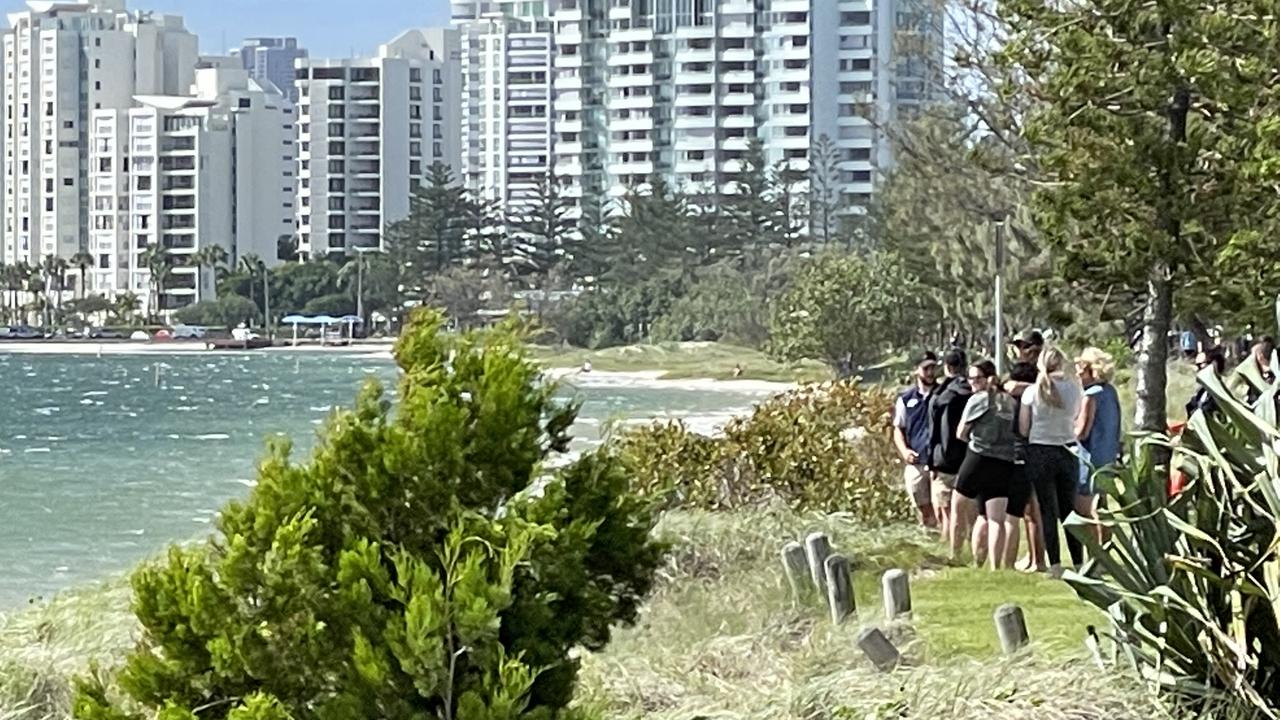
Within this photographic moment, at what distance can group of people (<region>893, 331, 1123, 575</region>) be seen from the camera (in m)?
13.7

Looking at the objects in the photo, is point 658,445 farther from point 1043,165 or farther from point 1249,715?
point 1249,715

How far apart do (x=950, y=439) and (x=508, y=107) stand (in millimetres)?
176689

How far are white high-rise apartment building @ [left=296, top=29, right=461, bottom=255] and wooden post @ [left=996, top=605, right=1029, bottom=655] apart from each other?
17349 cm

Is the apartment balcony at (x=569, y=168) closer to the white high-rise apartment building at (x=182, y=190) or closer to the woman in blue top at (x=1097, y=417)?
the white high-rise apartment building at (x=182, y=190)

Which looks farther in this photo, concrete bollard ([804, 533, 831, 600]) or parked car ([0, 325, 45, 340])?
parked car ([0, 325, 45, 340])

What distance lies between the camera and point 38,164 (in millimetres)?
192875

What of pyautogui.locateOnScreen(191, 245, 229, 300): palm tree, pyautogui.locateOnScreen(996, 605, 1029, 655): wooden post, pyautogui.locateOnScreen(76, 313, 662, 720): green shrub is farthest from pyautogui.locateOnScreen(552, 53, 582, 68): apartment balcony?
pyautogui.locateOnScreen(76, 313, 662, 720): green shrub

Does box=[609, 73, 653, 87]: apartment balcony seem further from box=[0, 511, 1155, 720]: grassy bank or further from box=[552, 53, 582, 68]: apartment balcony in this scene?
box=[0, 511, 1155, 720]: grassy bank

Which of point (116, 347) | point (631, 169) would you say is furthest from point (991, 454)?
point (116, 347)

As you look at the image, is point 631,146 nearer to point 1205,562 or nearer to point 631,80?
point 631,80

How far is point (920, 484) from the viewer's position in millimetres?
16016

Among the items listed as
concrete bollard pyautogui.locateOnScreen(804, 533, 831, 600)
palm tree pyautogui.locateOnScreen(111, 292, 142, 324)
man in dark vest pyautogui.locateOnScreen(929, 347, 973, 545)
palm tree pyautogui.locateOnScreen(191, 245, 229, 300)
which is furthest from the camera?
palm tree pyautogui.locateOnScreen(191, 245, 229, 300)

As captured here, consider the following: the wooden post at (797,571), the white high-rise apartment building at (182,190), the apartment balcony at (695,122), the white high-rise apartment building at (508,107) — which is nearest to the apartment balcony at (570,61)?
the apartment balcony at (695,122)

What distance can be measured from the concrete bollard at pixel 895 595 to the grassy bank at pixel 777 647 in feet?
0.27
